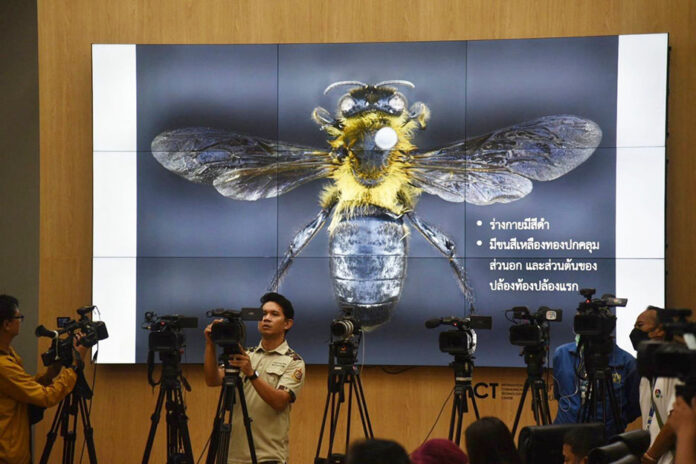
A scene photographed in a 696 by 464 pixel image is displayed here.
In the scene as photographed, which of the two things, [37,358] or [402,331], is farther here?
[37,358]

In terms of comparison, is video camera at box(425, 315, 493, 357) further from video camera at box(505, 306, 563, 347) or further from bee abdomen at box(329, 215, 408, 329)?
bee abdomen at box(329, 215, 408, 329)

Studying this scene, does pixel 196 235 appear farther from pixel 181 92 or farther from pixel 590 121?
pixel 590 121

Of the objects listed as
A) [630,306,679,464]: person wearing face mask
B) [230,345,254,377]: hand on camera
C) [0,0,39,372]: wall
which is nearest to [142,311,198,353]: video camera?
[230,345,254,377]: hand on camera

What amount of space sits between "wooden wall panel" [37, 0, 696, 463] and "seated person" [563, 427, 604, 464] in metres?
2.65

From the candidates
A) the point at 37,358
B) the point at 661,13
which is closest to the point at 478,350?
the point at 661,13

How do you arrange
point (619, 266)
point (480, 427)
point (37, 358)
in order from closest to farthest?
1. point (480, 427)
2. point (619, 266)
3. point (37, 358)

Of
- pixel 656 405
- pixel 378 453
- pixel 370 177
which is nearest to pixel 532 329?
pixel 656 405

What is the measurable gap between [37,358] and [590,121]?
4697 millimetres

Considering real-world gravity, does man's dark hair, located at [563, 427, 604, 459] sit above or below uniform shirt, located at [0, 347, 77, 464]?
above

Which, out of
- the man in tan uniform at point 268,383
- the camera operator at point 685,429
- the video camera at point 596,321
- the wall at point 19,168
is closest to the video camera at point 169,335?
the man in tan uniform at point 268,383

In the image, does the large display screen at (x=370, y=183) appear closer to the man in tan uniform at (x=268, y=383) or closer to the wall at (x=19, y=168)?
the man in tan uniform at (x=268, y=383)

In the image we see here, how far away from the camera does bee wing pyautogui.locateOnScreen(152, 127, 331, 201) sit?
6258mm

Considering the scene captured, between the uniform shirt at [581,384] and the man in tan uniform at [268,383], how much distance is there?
174cm

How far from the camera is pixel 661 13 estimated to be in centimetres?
605
